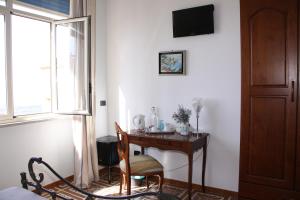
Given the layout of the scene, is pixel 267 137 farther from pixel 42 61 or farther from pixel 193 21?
pixel 42 61

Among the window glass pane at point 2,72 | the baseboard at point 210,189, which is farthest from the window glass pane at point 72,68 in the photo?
the baseboard at point 210,189

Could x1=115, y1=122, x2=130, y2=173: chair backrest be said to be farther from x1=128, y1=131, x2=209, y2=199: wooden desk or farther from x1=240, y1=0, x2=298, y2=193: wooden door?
x1=240, y1=0, x2=298, y2=193: wooden door

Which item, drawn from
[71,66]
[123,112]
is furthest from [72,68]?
[123,112]

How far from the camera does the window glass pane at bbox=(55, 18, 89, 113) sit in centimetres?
325

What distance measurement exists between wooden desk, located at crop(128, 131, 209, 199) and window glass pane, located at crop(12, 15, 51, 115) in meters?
1.29

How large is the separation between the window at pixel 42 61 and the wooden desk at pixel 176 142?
72 centimetres

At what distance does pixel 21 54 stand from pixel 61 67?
474 millimetres

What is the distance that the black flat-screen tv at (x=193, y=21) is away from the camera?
3.05 meters

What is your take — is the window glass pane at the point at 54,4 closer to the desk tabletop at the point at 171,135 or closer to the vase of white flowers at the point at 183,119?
the desk tabletop at the point at 171,135

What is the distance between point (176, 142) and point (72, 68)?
157 cm

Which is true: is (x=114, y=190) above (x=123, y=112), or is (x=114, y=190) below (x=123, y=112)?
below

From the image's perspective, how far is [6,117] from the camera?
2.94 m

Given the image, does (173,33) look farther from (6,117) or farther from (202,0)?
(6,117)

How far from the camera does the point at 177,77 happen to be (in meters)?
3.37
